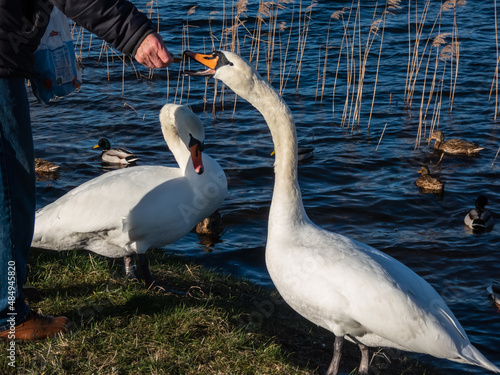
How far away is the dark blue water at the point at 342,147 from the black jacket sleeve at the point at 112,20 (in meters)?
3.98

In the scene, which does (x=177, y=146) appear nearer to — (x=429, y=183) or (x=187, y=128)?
(x=187, y=128)

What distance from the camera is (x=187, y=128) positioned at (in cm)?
603

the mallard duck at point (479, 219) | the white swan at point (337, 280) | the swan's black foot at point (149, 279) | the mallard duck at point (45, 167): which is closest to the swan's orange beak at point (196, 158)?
the swan's black foot at point (149, 279)

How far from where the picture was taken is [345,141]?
1245 centimetres

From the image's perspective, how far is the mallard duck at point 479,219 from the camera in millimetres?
8953

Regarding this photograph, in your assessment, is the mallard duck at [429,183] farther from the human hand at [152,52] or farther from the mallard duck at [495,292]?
the human hand at [152,52]

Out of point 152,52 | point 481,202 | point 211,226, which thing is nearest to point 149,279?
point 152,52

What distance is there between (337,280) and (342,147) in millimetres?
8126

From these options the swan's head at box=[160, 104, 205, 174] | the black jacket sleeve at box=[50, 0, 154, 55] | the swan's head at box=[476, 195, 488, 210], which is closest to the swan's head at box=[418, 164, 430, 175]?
the swan's head at box=[476, 195, 488, 210]

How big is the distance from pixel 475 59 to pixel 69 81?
1309 centimetres

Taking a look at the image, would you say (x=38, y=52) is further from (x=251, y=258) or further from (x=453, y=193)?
(x=453, y=193)

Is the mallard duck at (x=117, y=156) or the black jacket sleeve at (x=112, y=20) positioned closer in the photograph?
the black jacket sleeve at (x=112, y=20)

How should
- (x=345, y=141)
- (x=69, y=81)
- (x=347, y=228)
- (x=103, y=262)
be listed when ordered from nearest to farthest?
1. (x=69, y=81)
2. (x=103, y=262)
3. (x=347, y=228)
4. (x=345, y=141)

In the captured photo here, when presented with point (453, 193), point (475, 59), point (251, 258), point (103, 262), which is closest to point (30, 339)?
point (103, 262)
